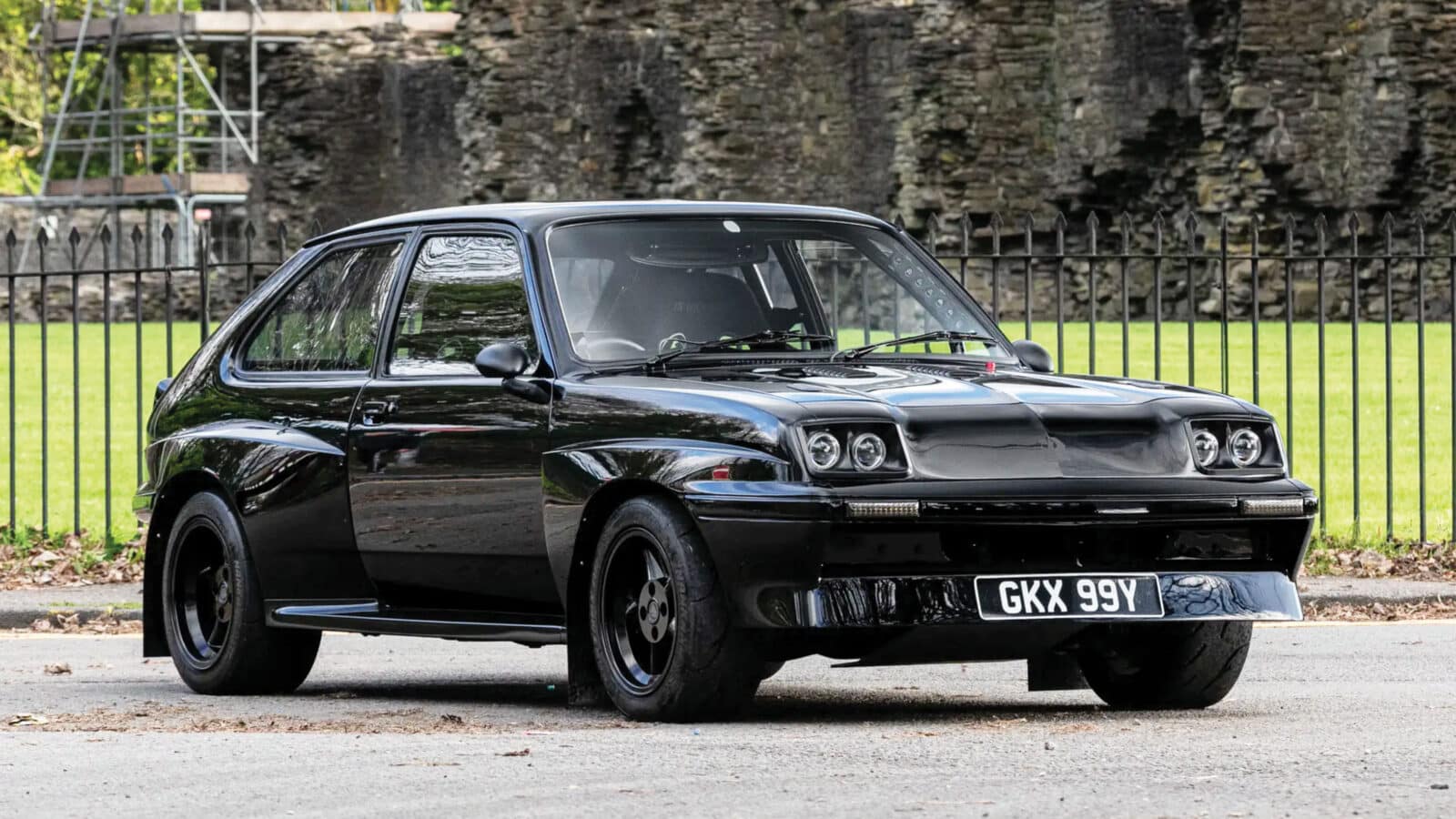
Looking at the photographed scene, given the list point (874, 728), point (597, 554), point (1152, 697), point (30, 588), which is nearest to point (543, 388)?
point (597, 554)

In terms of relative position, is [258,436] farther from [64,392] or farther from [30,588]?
[64,392]

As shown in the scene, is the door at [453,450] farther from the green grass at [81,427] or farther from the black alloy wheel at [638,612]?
the green grass at [81,427]

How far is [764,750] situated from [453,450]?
193 centimetres

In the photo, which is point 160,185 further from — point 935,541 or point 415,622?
point 935,541

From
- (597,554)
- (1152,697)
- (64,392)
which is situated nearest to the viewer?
(597,554)

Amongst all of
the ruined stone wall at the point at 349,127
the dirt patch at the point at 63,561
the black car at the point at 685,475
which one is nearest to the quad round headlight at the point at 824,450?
the black car at the point at 685,475

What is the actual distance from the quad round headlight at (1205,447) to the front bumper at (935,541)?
10cm

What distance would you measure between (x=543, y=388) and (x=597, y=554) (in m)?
0.65

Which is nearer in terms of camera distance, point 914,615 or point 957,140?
point 914,615

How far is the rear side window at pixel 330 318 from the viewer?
948cm

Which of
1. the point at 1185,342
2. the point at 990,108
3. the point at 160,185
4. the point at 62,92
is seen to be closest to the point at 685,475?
the point at 1185,342

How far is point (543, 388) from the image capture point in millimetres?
8531

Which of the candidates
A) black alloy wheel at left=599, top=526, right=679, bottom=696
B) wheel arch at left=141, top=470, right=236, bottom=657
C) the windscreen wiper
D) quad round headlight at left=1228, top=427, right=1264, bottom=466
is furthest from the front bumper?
wheel arch at left=141, top=470, right=236, bottom=657

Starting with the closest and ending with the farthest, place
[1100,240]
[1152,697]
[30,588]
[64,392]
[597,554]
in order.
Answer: [597,554] < [1152,697] < [30,588] < [64,392] < [1100,240]
